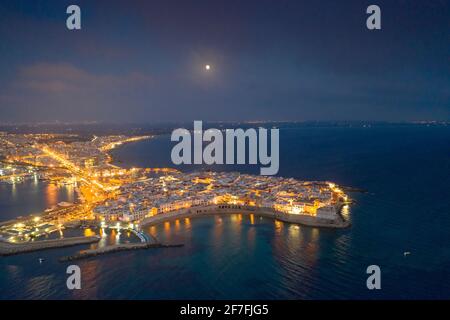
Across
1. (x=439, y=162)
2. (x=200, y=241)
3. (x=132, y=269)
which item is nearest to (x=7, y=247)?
(x=132, y=269)

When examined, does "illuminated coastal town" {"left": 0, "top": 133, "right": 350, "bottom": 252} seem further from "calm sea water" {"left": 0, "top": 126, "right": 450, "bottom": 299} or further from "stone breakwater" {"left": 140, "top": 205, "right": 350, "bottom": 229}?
"calm sea water" {"left": 0, "top": 126, "right": 450, "bottom": 299}

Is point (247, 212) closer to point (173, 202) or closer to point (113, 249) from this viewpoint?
point (173, 202)

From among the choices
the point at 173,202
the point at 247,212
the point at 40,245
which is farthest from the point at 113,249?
the point at 247,212

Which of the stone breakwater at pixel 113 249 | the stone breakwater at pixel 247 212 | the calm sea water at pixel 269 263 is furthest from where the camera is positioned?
the stone breakwater at pixel 247 212

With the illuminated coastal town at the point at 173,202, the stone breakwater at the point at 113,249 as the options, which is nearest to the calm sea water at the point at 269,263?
the stone breakwater at the point at 113,249

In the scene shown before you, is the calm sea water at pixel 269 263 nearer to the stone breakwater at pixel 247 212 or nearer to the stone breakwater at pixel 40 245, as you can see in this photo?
the stone breakwater at pixel 40 245
